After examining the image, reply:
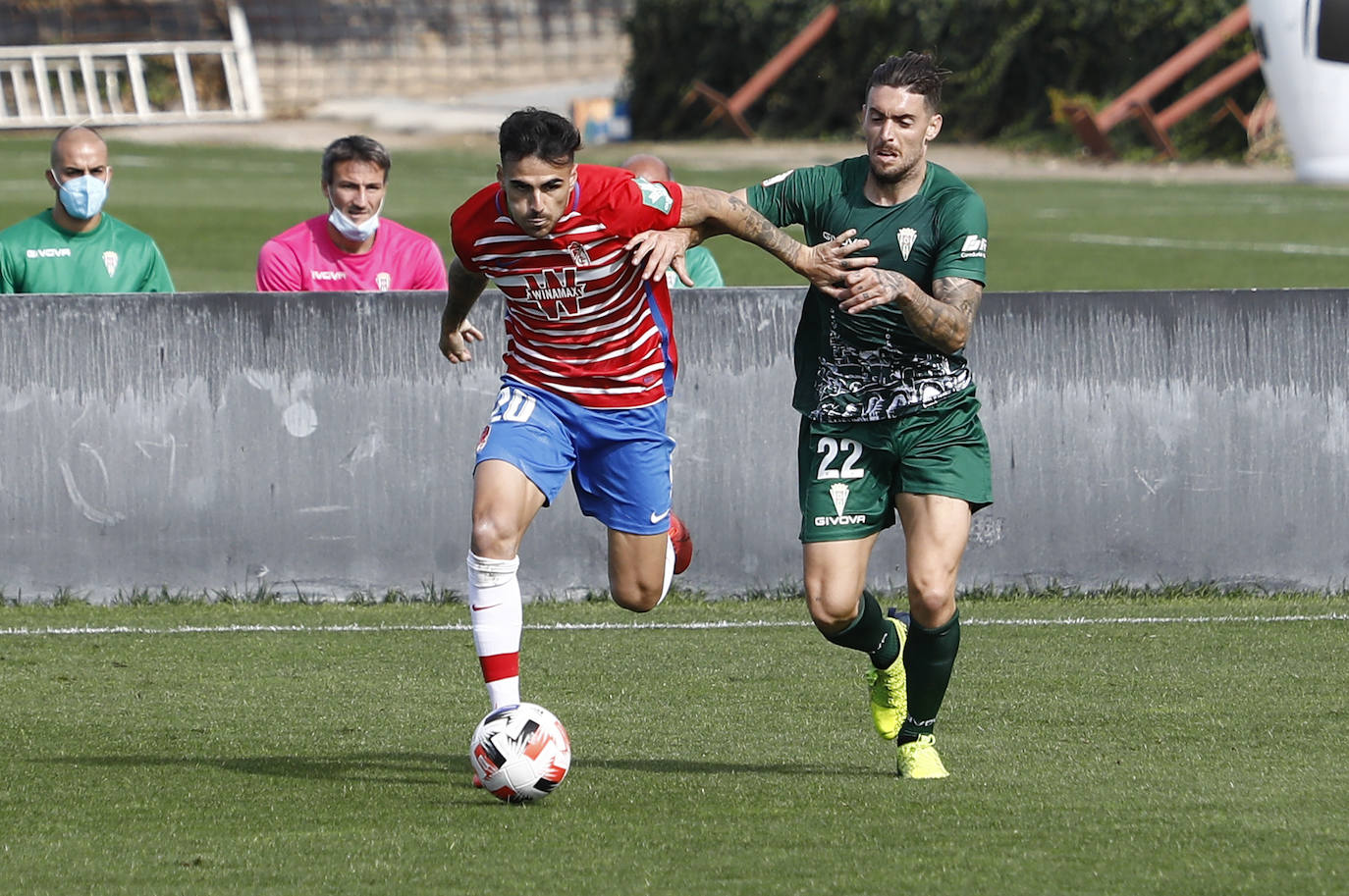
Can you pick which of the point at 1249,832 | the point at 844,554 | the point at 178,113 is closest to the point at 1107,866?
the point at 1249,832

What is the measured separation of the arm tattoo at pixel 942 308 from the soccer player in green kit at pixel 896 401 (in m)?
0.01

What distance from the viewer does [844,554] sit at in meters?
6.44

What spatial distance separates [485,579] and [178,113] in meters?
38.8

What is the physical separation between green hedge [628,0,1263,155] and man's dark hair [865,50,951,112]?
29.4m

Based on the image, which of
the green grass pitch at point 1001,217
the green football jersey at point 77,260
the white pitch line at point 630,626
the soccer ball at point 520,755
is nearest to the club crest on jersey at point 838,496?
the soccer ball at point 520,755

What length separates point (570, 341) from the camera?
6535 mm

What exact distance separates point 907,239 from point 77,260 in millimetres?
5190

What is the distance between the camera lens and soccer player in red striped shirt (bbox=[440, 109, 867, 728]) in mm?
6160

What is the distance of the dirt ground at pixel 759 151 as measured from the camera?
33.2 m

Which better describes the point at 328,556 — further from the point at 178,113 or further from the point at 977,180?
the point at 178,113

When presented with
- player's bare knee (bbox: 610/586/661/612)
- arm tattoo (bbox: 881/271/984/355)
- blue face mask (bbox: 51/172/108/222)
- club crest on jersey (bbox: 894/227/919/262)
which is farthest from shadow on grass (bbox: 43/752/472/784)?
blue face mask (bbox: 51/172/108/222)

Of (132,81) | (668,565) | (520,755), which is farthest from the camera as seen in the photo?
(132,81)

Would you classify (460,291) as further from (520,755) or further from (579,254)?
(520,755)

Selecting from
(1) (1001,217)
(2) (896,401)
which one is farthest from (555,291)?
(1) (1001,217)
